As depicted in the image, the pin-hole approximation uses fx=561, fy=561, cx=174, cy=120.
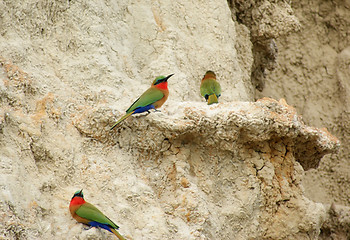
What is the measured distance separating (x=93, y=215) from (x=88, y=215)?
0.10ft

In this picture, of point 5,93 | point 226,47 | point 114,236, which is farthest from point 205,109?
point 226,47

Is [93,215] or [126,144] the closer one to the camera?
[93,215]

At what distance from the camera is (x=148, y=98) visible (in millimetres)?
3904

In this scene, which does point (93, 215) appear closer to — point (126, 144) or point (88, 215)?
point (88, 215)

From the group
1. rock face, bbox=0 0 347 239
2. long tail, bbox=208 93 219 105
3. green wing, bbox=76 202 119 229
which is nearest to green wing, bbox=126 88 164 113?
rock face, bbox=0 0 347 239

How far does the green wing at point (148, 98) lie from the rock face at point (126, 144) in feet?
0.48

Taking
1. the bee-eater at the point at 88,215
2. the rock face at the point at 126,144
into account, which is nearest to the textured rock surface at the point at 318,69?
the rock face at the point at 126,144

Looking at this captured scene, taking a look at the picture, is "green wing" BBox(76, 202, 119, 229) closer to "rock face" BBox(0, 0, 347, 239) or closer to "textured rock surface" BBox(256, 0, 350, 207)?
"rock face" BBox(0, 0, 347, 239)

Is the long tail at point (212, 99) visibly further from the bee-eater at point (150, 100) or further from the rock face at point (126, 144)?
the bee-eater at point (150, 100)

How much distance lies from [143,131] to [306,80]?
5020 mm

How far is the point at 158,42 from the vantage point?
17.0 ft

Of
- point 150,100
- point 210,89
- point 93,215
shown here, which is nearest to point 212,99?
point 210,89

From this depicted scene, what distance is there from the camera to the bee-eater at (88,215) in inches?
133

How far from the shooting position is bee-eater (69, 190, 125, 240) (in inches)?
133
